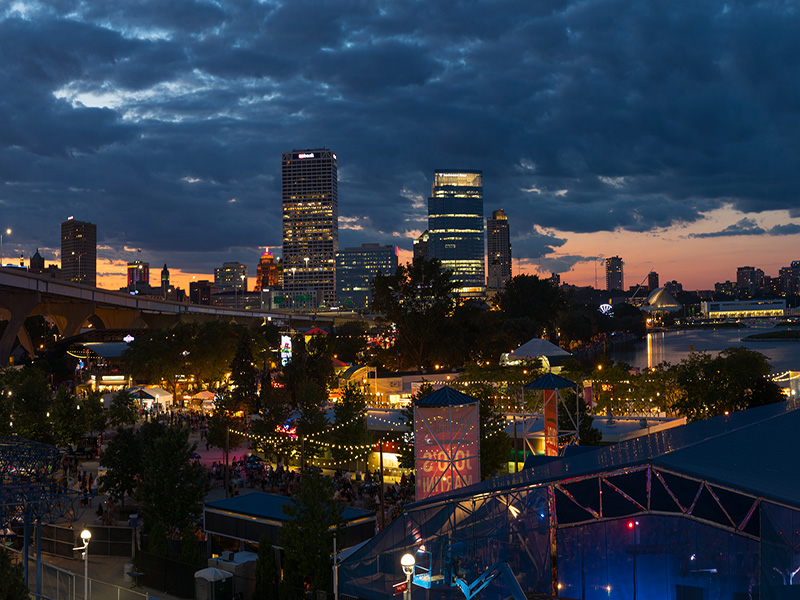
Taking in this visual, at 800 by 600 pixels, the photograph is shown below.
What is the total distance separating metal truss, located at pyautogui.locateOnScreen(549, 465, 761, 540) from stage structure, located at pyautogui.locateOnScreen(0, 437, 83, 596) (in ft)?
41.5

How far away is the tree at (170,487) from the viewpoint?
23.5m

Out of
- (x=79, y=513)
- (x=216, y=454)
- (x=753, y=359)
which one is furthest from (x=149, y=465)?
(x=753, y=359)

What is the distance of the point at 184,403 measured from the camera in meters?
60.9

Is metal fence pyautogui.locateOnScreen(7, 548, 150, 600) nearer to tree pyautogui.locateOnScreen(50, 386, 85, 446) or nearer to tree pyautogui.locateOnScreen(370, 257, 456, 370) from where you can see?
tree pyautogui.locateOnScreen(50, 386, 85, 446)

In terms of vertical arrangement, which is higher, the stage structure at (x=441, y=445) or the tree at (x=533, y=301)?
the tree at (x=533, y=301)

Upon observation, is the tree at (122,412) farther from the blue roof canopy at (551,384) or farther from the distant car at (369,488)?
the blue roof canopy at (551,384)

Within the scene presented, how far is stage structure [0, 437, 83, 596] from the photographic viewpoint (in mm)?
18656

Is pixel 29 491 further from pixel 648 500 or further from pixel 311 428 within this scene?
pixel 311 428

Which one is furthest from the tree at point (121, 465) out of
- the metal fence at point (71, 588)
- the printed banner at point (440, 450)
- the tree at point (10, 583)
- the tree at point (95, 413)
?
the tree at point (10, 583)

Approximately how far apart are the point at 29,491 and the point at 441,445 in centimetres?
1250

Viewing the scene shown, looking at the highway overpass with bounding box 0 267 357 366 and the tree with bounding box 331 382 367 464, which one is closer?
the tree with bounding box 331 382 367 464

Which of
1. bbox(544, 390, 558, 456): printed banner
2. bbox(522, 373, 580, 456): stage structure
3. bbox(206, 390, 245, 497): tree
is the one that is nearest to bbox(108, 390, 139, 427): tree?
bbox(206, 390, 245, 497): tree

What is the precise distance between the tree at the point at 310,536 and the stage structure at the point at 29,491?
5.76m

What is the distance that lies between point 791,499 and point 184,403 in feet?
183
